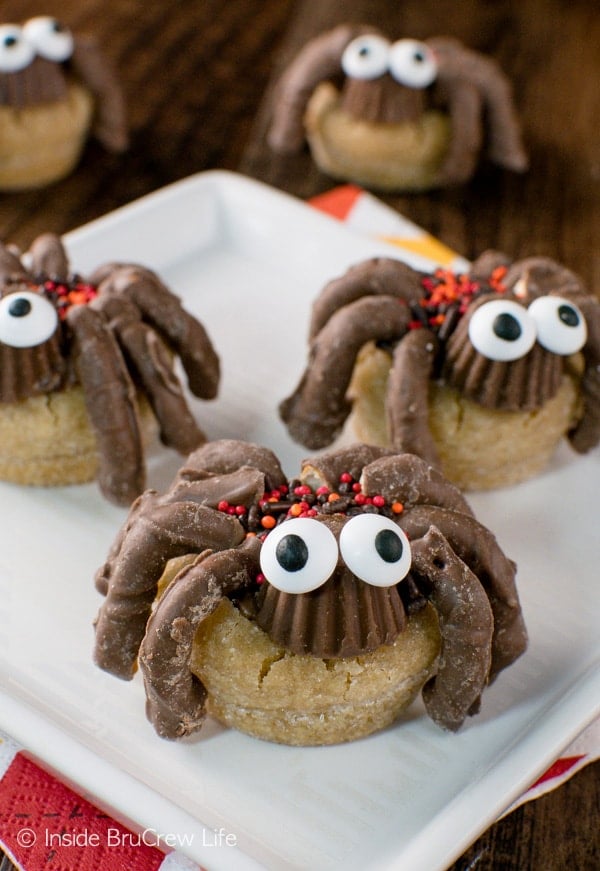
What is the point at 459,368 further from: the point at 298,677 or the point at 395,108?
the point at 395,108

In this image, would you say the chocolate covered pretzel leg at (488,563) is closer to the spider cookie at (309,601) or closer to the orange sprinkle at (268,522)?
the spider cookie at (309,601)

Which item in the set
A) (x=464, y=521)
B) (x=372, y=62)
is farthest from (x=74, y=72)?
(x=464, y=521)

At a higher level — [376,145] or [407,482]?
[407,482]

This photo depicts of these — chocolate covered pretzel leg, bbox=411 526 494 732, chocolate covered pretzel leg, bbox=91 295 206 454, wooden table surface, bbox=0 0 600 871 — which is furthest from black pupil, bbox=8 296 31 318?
wooden table surface, bbox=0 0 600 871

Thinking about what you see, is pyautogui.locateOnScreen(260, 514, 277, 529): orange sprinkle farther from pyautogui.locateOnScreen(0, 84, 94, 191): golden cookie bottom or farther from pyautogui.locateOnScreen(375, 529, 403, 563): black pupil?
pyautogui.locateOnScreen(0, 84, 94, 191): golden cookie bottom

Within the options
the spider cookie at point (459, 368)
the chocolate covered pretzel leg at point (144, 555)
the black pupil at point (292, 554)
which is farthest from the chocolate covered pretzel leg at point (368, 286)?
the black pupil at point (292, 554)

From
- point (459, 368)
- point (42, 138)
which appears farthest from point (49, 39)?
point (459, 368)

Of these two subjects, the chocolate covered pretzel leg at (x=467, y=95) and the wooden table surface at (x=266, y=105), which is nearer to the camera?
the chocolate covered pretzel leg at (x=467, y=95)
